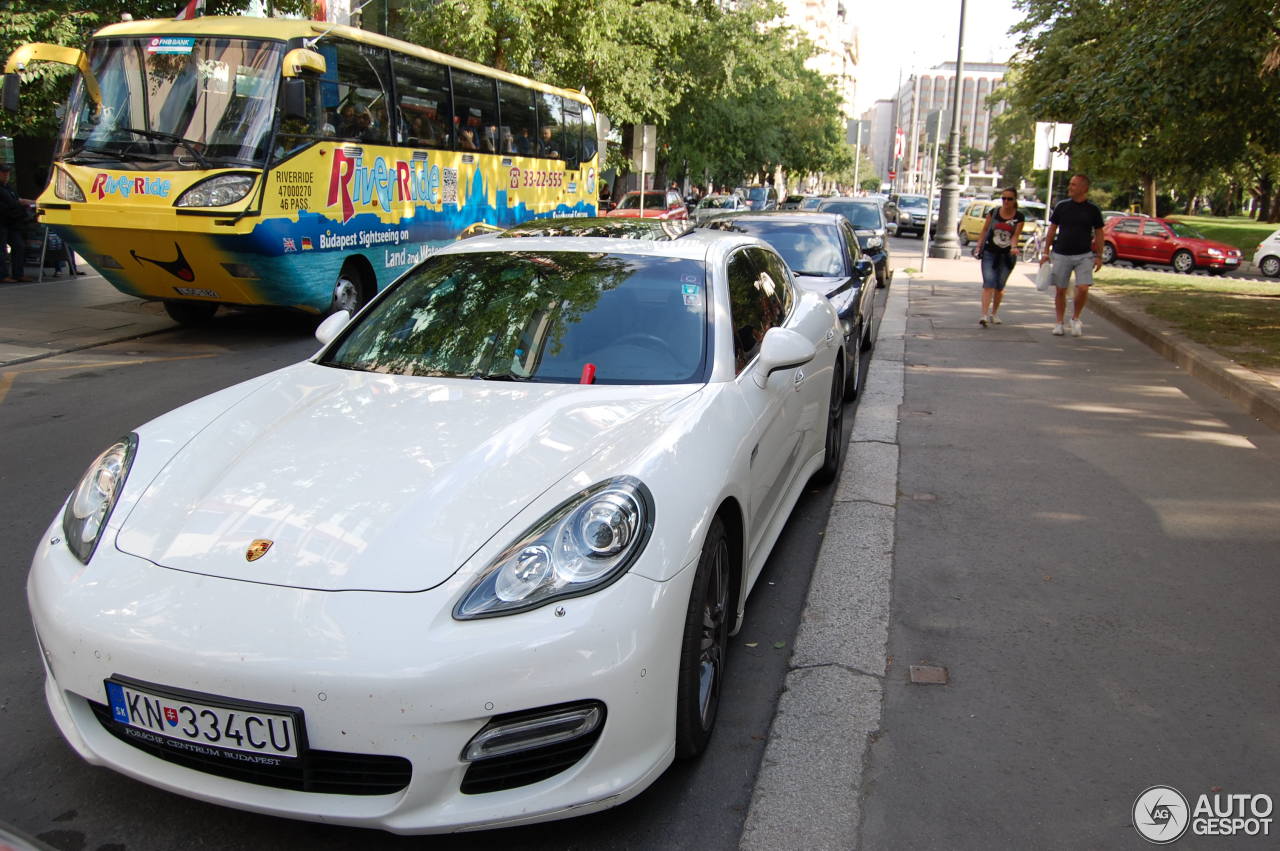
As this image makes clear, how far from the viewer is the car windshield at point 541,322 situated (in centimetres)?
383

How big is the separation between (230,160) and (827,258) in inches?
226

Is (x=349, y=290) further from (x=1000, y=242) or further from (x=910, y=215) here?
(x=910, y=215)

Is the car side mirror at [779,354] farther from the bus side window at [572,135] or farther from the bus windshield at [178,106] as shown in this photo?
the bus side window at [572,135]

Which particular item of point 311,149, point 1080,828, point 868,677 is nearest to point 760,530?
point 868,677

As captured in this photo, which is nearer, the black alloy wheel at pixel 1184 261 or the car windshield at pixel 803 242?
the car windshield at pixel 803 242

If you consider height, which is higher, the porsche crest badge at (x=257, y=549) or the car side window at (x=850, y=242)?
the car side window at (x=850, y=242)

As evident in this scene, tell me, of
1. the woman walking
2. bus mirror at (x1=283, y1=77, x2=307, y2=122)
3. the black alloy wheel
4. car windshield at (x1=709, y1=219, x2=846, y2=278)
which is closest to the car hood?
car windshield at (x1=709, y1=219, x2=846, y2=278)

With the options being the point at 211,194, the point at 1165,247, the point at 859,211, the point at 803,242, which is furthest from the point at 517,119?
the point at 1165,247

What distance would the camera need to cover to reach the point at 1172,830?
9.45 ft

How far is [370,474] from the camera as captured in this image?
9.79ft

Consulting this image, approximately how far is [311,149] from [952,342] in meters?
7.26

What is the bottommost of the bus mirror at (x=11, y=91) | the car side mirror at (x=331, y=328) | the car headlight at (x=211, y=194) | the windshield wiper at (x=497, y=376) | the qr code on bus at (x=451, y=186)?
the windshield wiper at (x=497, y=376)

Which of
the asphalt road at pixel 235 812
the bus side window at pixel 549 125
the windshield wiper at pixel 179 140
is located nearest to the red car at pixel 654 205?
the bus side window at pixel 549 125

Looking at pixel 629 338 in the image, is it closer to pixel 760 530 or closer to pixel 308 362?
pixel 760 530
